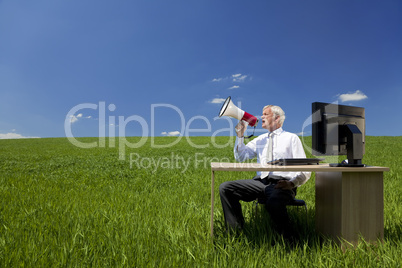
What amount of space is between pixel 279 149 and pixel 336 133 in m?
0.78

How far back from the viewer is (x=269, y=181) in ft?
12.4

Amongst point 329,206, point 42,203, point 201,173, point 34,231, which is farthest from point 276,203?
point 201,173

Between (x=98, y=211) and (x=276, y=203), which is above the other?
(x=276, y=203)

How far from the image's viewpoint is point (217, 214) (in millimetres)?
4242

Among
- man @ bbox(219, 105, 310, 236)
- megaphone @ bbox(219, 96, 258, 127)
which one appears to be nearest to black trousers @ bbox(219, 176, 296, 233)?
man @ bbox(219, 105, 310, 236)

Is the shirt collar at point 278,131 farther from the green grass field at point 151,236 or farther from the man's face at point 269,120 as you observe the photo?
the green grass field at point 151,236

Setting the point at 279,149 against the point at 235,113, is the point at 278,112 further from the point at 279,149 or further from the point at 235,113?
the point at 235,113

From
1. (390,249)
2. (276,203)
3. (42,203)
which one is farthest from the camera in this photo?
(42,203)

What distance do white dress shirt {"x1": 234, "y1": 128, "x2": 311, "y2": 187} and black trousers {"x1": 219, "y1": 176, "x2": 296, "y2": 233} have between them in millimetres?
184

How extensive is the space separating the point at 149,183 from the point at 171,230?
355cm

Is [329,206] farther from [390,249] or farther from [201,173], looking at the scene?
[201,173]

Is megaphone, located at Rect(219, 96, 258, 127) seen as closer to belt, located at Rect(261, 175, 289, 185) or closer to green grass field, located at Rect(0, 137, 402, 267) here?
belt, located at Rect(261, 175, 289, 185)

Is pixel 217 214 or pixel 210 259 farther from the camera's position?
pixel 217 214

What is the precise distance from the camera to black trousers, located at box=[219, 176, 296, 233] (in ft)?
11.0
